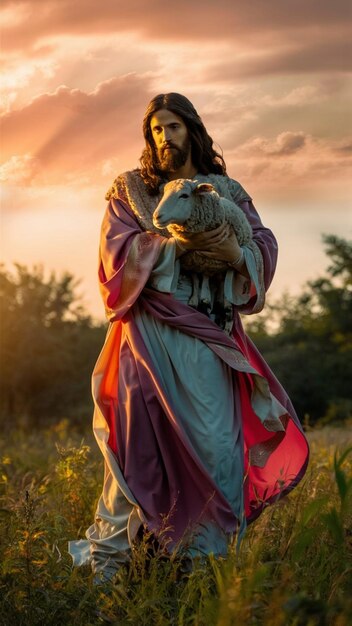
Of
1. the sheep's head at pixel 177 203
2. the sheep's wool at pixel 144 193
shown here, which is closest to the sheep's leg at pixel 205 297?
the sheep's wool at pixel 144 193

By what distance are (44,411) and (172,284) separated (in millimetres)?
19515

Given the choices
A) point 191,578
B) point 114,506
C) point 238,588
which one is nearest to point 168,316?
point 114,506

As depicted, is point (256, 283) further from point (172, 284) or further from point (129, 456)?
point (129, 456)

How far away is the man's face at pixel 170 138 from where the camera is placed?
18.9 ft

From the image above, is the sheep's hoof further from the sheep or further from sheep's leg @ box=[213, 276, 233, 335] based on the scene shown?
sheep's leg @ box=[213, 276, 233, 335]

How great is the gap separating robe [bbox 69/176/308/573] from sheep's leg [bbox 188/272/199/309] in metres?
0.03

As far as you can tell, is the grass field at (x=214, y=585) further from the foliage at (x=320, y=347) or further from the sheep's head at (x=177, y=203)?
the foliage at (x=320, y=347)

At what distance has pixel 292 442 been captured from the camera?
237 inches

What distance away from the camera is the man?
539 cm

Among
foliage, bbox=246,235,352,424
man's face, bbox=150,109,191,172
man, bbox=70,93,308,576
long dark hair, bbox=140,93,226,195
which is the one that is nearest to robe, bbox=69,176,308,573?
man, bbox=70,93,308,576

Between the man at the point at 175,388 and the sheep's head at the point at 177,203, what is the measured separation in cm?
22

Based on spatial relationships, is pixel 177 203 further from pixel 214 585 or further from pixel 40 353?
pixel 40 353

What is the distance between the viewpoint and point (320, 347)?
1008 inches

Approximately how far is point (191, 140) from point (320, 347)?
20.1 meters
